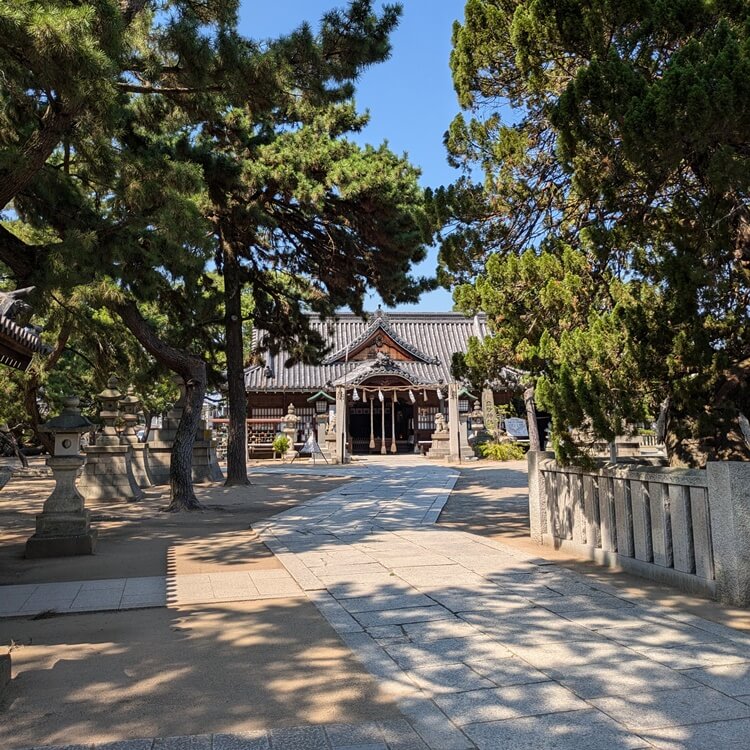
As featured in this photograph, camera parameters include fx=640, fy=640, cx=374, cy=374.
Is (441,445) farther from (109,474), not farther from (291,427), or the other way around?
(109,474)

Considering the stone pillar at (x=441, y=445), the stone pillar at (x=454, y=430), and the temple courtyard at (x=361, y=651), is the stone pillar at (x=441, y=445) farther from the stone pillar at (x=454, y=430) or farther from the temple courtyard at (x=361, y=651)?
the temple courtyard at (x=361, y=651)

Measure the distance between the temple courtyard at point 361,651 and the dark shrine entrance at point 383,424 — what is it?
23.5 m

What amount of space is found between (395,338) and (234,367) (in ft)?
64.0

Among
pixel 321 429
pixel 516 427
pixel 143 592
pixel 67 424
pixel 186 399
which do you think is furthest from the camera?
pixel 516 427

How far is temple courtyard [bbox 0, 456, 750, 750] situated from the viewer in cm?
293

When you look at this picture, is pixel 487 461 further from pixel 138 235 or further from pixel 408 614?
pixel 408 614

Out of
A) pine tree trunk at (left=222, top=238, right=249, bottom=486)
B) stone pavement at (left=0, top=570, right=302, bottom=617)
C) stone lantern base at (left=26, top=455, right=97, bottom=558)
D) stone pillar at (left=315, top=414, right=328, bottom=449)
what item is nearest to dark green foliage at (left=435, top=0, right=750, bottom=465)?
stone pavement at (left=0, top=570, right=302, bottom=617)

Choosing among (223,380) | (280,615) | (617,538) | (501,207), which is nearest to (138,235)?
(501,207)

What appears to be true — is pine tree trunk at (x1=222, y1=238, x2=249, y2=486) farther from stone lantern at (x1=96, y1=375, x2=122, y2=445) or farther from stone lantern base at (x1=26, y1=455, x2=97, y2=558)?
stone lantern base at (x1=26, y1=455, x2=97, y2=558)

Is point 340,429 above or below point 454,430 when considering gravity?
above

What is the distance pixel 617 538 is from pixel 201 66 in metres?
6.22

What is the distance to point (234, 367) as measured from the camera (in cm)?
1536

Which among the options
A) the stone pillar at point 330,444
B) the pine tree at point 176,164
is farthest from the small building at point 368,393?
the pine tree at point 176,164

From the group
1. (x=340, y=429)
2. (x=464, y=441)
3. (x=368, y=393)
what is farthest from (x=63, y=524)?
(x=368, y=393)
